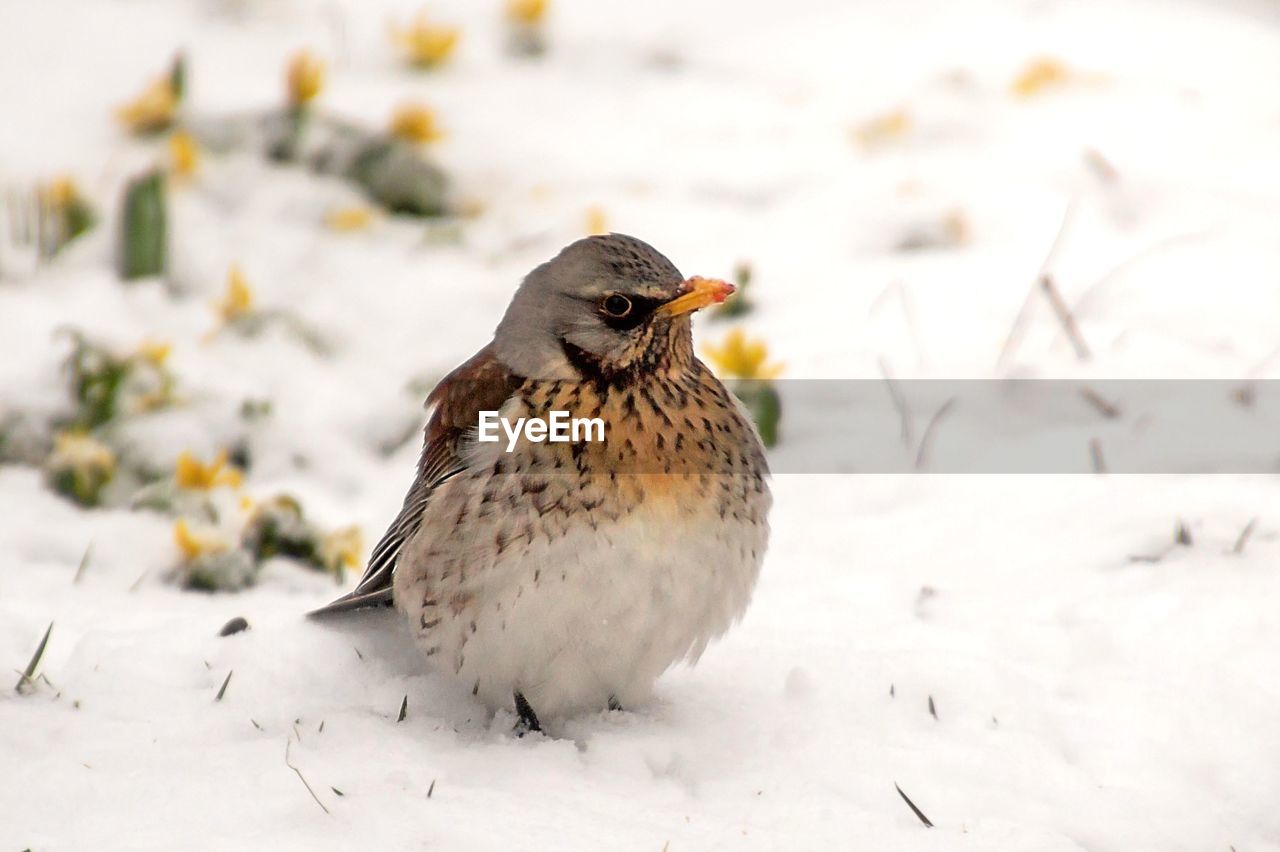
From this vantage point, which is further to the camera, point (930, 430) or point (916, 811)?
point (930, 430)

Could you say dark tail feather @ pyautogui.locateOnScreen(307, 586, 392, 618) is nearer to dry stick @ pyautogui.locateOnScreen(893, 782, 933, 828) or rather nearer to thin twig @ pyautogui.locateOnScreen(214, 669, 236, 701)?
thin twig @ pyautogui.locateOnScreen(214, 669, 236, 701)

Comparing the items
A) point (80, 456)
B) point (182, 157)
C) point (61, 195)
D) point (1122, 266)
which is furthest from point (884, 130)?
point (80, 456)

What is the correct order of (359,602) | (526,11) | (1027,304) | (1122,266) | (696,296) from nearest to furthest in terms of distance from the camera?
1. (696,296)
2. (359,602)
3. (1027,304)
4. (1122,266)
5. (526,11)

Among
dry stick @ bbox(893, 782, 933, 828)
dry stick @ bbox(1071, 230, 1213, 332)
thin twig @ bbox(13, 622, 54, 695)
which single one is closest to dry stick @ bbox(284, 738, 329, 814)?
thin twig @ bbox(13, 622, 54, 695)

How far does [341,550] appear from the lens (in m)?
4.54

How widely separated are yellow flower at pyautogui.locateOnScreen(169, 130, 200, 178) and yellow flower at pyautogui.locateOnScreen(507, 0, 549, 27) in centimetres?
178

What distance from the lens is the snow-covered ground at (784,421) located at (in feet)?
10.0

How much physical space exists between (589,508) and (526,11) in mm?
4874

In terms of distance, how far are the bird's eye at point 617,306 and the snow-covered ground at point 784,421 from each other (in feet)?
2.92

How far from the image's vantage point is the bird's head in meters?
3.31

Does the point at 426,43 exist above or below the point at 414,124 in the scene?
above

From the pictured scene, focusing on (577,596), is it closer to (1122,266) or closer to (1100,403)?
(1100,403)

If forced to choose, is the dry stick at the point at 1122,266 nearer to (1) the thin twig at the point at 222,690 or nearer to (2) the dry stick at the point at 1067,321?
(2) the dry stick at the point at 1067,321

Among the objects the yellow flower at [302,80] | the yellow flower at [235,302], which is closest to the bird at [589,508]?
the yellow flower at [235,302]
